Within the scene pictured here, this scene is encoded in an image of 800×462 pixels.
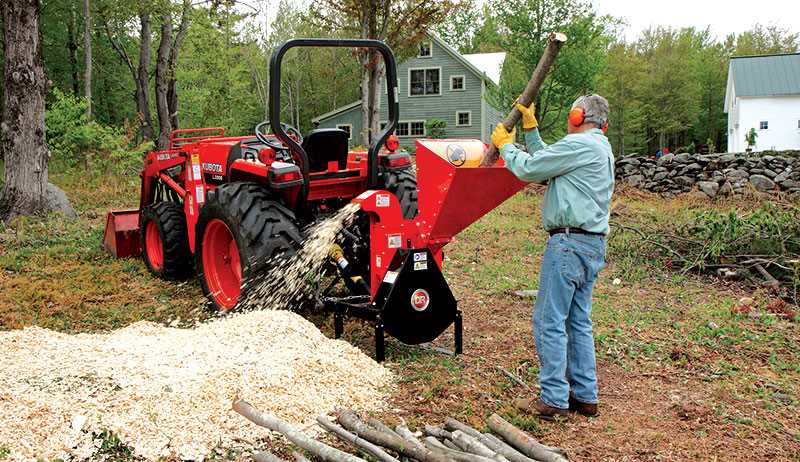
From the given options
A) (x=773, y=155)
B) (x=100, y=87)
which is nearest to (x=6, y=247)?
(x=773, y=155)

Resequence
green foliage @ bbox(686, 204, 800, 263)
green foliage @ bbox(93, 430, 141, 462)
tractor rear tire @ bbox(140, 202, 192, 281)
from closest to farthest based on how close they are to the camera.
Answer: green foliage @ bbox(93, 430, 141, 462)
tractor rear tire @ bbox(140, 202, 192, 281)
green foliage @ bbox(686, 204, 800, 263)

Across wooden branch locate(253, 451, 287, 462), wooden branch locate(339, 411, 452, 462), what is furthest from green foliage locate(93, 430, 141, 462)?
wooden branch locate(339, 411, 452, 462)

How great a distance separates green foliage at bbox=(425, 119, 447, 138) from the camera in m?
30.8

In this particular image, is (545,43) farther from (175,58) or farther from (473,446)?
(473,446)

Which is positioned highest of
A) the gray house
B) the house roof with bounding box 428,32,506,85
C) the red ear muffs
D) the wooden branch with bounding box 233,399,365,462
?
the house roof with bounding box 428,32,506,85

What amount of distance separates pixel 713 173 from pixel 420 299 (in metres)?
11.8

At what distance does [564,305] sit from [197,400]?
2.08 m

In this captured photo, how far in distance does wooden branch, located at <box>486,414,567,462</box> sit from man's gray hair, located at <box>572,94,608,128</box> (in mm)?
1732

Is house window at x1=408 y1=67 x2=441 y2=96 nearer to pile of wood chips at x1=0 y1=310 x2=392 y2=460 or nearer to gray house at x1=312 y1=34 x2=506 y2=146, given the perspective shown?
gray house at x1=312 y1=34 x2=506 y2=146

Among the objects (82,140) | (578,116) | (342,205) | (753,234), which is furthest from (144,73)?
(578,116)

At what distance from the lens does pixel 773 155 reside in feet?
48.0

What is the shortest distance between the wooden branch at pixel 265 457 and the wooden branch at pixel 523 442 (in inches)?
42.9

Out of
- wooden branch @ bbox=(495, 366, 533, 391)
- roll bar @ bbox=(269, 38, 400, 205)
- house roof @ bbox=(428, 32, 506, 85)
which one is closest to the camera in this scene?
wooden branch @ bbox=(495, 366, 533, 391)

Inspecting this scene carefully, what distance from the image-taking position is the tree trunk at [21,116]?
10.1 metres
